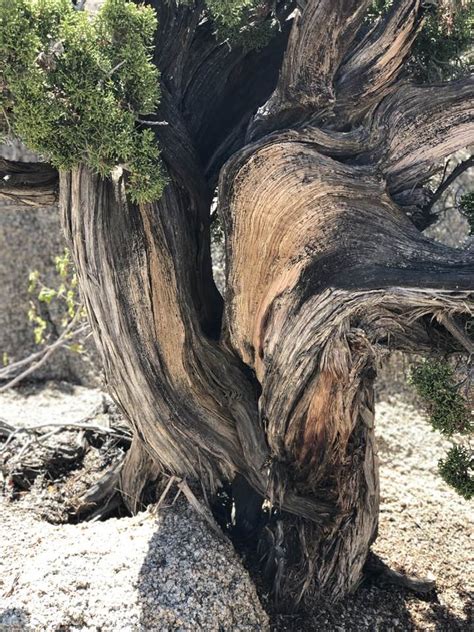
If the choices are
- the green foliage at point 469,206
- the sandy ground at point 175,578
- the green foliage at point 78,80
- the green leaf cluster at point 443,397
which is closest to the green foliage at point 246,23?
the green foliage at point 78,80

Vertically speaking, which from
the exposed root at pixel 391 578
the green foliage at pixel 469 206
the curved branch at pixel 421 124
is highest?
the curved branch at pixel 421 124

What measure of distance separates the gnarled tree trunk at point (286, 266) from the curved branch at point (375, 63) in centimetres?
1

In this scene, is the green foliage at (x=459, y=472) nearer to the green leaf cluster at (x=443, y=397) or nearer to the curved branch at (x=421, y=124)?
the green leaf cluster at (x=443, y=397)

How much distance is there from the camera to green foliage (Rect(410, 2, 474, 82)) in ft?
12.7

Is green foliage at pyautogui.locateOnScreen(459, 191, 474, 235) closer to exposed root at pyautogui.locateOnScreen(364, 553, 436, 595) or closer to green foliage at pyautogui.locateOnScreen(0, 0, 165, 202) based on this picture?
green foliage at pyautogui.locateOnScreen(0, 0, 165, 202)

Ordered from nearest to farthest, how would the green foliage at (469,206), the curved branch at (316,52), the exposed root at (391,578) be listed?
the curved branch at (316,52) → the green foliage at (469,206) → the exposed root at (391,578)

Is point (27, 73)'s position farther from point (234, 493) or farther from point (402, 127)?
point (234, 493)

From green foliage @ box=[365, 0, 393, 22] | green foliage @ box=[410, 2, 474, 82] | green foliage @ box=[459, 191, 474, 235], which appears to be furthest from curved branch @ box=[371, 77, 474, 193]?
green foliage @ box=[365, 0, 393, 22]

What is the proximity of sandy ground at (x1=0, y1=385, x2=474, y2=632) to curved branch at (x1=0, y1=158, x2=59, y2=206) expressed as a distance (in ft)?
6.84

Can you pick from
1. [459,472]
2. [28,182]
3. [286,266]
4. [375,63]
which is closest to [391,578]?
[459,472]

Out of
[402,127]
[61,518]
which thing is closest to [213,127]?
[402,127]

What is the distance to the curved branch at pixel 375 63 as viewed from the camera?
3818 millimetres

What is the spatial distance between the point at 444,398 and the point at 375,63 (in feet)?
5.97

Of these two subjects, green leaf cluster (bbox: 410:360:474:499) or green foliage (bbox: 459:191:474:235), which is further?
green foliage (bbox: 459:191:474:235)
